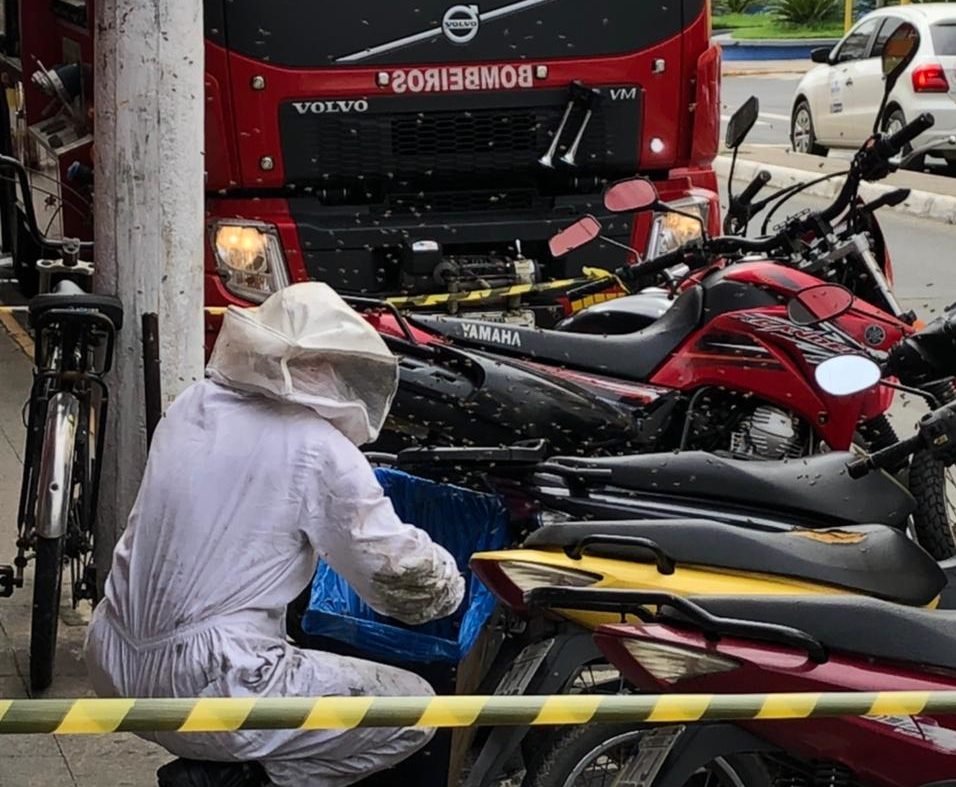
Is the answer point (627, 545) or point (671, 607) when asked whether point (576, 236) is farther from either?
point (671, 607)

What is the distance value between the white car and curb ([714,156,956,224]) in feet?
3.57

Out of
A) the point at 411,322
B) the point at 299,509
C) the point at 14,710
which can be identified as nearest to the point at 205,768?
the point at 299,509

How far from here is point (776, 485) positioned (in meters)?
4.09

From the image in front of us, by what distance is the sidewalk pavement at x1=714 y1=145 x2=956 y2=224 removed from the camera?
50.3ft

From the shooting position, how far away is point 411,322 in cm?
574

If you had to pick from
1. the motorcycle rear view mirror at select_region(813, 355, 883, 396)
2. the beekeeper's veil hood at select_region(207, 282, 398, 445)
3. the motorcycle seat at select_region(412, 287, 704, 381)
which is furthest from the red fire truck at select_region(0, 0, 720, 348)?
the motorcycle rear view mirror at select_region(813, 355, 883, 396)

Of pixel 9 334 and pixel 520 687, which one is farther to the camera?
pixel 9 334

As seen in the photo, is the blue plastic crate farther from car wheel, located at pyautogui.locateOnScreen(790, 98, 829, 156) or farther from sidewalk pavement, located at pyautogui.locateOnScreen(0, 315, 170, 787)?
car wheel, located at pyautogui.locateOnScreen(790, 98, 829, 156)

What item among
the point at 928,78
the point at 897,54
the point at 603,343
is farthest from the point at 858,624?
the point at 928,78

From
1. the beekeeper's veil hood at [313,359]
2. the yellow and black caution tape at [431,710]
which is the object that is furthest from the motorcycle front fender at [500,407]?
the yellow and black caution tape at [431,710]

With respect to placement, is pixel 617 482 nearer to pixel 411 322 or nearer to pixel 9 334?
pixel 411 322

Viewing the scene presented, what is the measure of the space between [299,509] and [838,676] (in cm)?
114

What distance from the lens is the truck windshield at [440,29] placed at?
283 inches

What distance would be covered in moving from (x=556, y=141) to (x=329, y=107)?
1.01 meters
